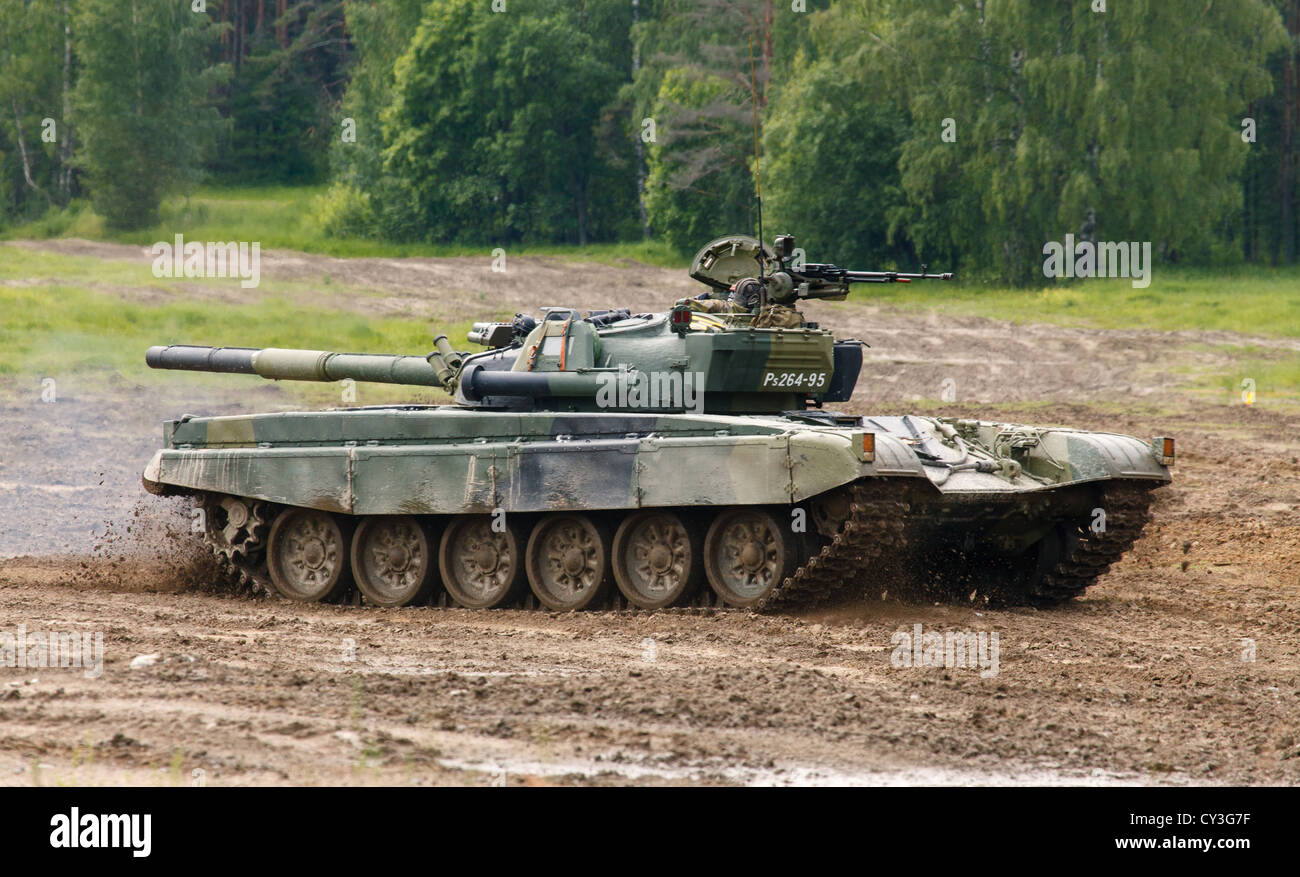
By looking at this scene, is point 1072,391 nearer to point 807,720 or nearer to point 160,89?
point 807,720

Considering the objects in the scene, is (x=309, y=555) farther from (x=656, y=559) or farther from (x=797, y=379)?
(x=797, y=379)

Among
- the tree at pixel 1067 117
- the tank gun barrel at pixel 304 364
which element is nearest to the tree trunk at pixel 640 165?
the tree at pixel 1067 117

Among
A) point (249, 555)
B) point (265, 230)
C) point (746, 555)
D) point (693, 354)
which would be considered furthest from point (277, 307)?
point (746, 555)

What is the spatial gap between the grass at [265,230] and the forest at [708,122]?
62cm

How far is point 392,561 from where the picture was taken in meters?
15.2

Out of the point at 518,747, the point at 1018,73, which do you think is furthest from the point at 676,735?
the point at 1018,73

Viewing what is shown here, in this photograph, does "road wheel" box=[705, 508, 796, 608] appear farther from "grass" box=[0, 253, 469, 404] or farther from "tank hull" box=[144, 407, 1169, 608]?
"grass" box=[0, 253, 469, 404]

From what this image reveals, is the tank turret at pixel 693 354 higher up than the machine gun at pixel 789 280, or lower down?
lower down

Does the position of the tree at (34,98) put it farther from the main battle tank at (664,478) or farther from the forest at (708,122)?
the main battle tank at (664,478)

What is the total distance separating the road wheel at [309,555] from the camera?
15.3 metres

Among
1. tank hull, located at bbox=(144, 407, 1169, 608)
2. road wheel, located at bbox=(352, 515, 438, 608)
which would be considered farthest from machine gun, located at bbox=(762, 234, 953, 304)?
road wheel, located at bbox=(352, 515, 438, 608)

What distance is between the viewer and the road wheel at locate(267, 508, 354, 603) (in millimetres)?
15320

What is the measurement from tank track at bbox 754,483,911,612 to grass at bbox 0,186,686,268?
1014 inches

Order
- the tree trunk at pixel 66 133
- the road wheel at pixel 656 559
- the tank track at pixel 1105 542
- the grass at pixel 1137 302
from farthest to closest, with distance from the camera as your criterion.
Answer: the tree trunk at pixel 66 133 → the grass at pixel 1137 302 → the tank track at pixel 1105 542 → the road wheel at pixel 656 559
